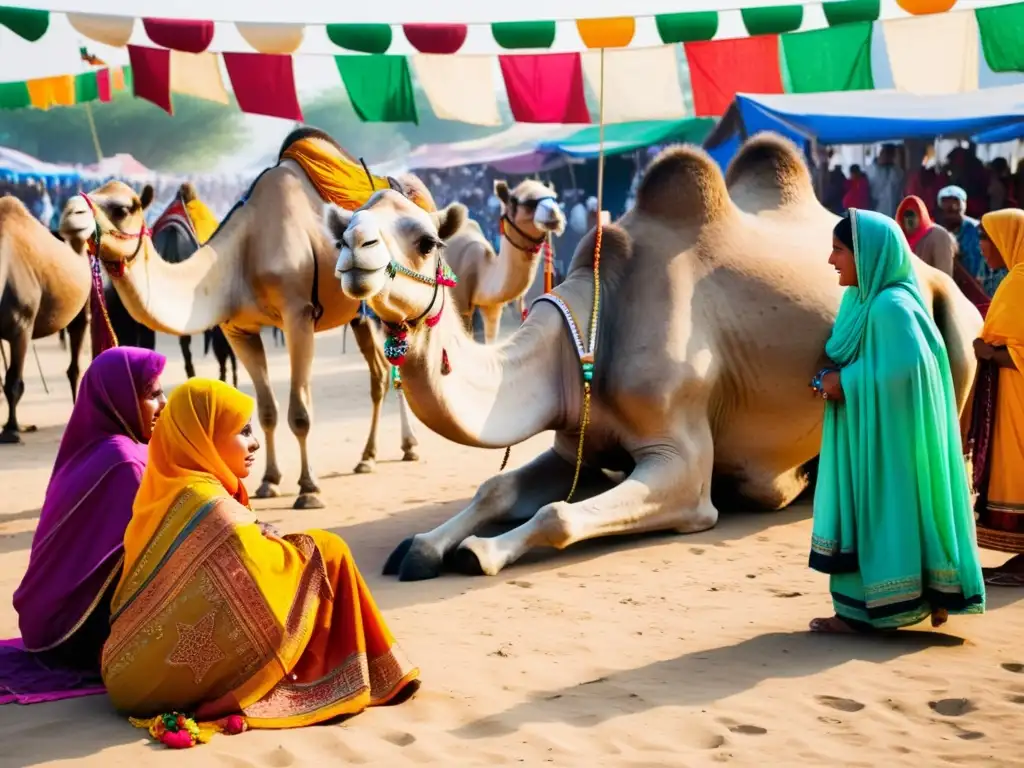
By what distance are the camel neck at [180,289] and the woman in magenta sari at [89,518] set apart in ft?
8.26

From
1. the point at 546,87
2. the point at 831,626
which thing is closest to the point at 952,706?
the point at 831,626

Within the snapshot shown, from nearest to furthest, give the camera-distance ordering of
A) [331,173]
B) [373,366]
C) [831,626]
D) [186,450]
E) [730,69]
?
[186,450] → [831,626] → [331,173] → [373,366] → [730,69]

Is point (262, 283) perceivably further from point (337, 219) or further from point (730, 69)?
point (730, 69)

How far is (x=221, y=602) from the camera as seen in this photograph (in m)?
3.85

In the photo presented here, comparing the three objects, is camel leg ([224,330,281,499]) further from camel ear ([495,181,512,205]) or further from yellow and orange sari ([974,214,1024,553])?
yellow and orange sari ([974,214,1024,553])

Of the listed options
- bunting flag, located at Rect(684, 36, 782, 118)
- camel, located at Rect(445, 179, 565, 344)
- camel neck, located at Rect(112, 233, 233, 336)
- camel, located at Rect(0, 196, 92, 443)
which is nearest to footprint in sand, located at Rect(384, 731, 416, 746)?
camel neck, located at Rect(112, 233, 233, 336)

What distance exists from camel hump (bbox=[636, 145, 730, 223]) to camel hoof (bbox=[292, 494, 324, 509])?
2.64 meters

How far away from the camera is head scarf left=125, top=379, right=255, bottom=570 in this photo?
12.9 ft

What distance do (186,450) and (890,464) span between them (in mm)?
2400

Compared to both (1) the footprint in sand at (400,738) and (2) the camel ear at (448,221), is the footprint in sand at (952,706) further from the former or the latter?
(2) the camel ear at (448,221)

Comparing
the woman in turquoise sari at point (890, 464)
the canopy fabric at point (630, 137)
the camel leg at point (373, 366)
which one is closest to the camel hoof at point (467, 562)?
the woman in turquoise sari at point (890, 464)

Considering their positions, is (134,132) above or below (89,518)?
above

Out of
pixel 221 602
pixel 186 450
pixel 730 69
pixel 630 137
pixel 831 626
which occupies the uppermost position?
pixel 730 69

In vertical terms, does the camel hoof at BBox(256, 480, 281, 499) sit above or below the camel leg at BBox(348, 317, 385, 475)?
below
